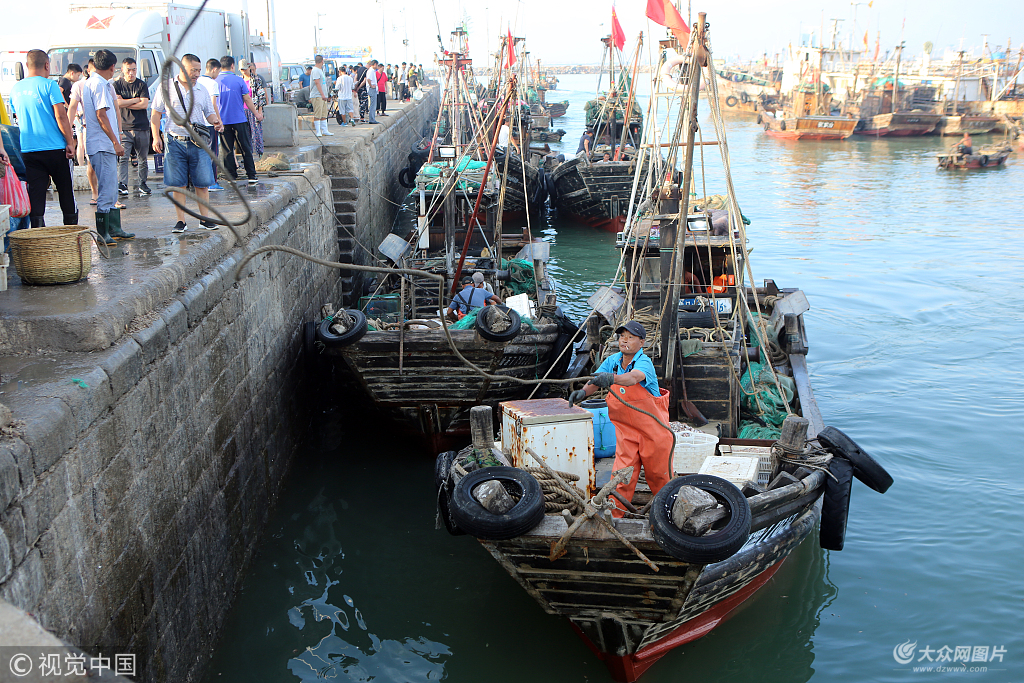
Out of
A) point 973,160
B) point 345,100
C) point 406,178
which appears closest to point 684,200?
point 345,100

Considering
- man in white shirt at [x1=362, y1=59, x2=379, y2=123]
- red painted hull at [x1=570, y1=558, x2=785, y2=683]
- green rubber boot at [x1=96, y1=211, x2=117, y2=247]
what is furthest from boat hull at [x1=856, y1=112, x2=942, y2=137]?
green rubber boot at [x1=96, y1=211, x2=117, y2=247]

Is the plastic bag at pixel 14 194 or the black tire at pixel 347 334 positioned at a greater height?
the plastic bag at pixel 14 194

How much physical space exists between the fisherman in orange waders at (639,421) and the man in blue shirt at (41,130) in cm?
464

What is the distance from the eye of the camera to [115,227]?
620 cm

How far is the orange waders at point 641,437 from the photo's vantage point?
4.86 metres

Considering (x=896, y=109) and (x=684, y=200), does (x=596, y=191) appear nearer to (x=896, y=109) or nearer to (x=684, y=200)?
(x=684, y=200)

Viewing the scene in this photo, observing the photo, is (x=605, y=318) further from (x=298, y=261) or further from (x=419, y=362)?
(x=298, y=261)

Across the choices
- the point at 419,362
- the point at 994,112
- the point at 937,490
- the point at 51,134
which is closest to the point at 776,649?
the point at 937,490

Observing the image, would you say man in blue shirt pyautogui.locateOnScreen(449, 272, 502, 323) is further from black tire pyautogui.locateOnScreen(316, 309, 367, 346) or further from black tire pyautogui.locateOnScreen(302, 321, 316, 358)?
black tire pyautogui.locateOnScreen(302, 321, 316, 358)

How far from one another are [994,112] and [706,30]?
45.8m

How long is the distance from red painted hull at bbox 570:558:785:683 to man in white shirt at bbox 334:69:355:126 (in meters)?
15.0

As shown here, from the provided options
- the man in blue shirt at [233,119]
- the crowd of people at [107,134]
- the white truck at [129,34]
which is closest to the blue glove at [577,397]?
the crowd of people at [107,134]

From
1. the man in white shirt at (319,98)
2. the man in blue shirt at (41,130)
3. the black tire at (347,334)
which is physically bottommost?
the black tire at (347,334)

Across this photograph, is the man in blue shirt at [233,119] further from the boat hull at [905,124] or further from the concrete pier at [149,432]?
the boat hull at [905,124]
